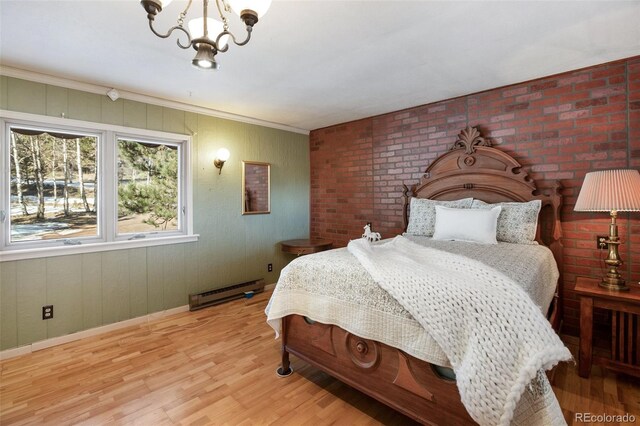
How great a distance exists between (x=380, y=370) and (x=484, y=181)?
2.25 m

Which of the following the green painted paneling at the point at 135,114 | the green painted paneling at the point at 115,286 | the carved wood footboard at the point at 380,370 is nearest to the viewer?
the carved wood footboard at the point at 380,370

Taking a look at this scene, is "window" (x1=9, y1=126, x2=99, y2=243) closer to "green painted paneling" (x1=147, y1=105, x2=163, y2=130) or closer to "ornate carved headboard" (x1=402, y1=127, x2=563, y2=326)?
"green painted paneling" (x1=147, y1=105, x2=163, y2=130)

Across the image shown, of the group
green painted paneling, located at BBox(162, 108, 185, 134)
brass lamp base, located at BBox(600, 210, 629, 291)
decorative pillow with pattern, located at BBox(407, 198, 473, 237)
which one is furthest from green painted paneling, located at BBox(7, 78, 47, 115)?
brass lamp base, located at BBox(600, 210, 629, 291)

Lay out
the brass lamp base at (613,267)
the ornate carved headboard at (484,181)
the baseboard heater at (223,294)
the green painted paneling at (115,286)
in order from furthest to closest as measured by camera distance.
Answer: the baseboard heater at (223,294) < the green painted paneling at (115,286) < the ornate carved headboard at (484,181) < the brass lamp base at (613,267)

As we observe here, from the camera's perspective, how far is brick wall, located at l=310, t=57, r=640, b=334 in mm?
2367

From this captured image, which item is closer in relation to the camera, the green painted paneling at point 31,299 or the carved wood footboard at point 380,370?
the carved wood footboard at point 380,370

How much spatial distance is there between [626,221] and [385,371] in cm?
237

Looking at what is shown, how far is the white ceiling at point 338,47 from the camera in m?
1.74

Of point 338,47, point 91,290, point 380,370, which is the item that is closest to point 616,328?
point 380,370

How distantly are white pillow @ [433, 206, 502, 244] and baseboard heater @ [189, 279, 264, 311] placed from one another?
2.37 meters

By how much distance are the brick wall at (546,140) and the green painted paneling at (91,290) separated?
3.00 metres

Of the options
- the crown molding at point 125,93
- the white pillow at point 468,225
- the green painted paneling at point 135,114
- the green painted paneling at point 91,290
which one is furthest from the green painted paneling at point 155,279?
the white pillow at point 468,225

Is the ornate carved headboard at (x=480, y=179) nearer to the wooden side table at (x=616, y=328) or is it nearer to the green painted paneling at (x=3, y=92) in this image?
the wooden side table at (x=616, y=328)

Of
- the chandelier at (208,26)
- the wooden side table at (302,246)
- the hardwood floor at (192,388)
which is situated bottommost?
the hardwood floor at (192,388)
